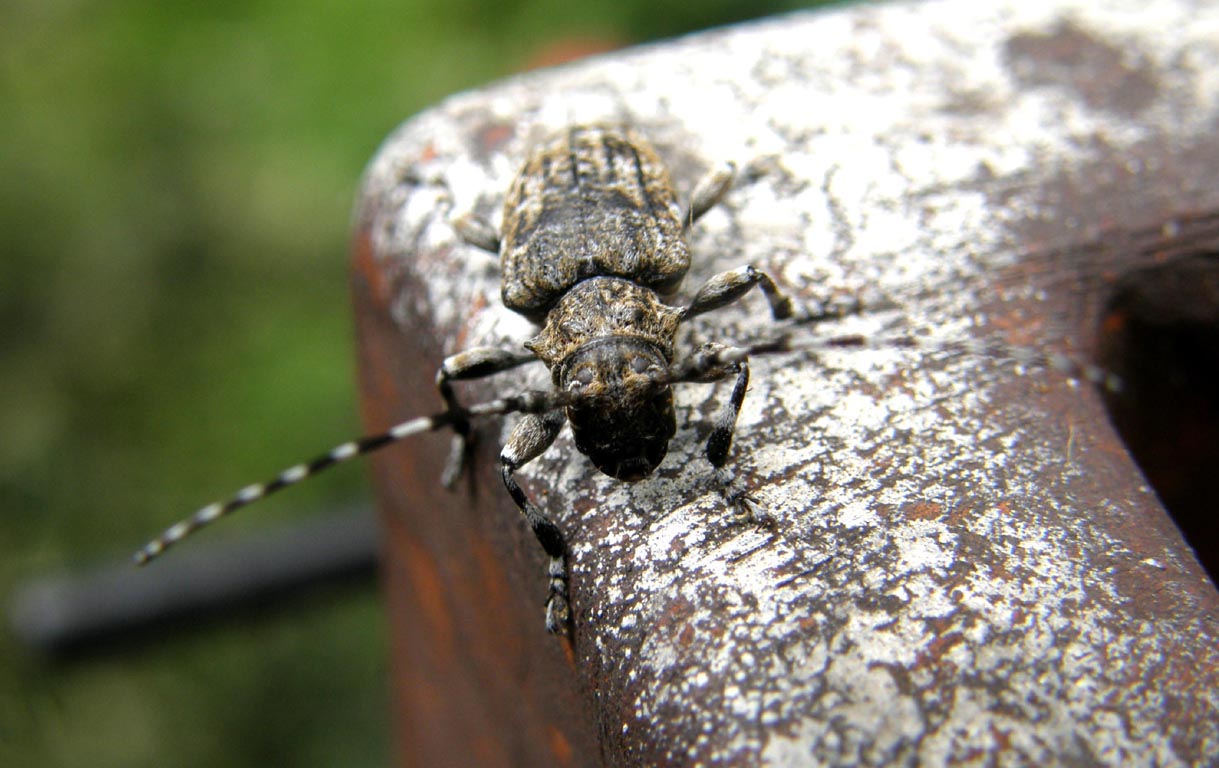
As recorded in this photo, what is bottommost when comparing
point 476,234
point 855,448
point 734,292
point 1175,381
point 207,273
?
point 207,273

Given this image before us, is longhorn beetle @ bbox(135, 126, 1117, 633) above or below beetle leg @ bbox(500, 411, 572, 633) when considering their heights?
above

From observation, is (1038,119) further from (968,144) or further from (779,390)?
(779,390)

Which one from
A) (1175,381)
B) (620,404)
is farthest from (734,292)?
(1175,381)

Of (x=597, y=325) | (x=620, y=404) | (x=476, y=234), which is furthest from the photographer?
(x=476, y=234)

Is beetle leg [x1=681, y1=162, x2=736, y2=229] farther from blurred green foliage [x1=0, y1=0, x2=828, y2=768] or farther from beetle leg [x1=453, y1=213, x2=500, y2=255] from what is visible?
blurred green foliage [x1=0, y1=0, x2=828, y2=768]

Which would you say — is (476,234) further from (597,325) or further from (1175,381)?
(1175,381)

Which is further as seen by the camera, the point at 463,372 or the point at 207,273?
the point at 207,273

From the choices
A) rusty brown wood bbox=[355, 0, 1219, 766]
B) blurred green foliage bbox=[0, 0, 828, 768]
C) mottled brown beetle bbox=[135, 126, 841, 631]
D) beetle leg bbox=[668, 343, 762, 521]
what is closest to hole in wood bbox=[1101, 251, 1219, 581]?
rusty brown wood bbox=[355, 0, 1219, 766]
